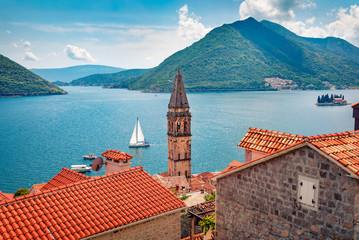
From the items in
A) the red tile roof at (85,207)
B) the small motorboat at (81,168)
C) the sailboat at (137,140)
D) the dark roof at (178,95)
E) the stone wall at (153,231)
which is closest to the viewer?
the red tile roof at (85,207)

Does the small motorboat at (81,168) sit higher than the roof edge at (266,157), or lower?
lower

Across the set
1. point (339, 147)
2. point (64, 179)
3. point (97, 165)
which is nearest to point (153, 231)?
point (339, 147)

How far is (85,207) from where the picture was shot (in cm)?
806

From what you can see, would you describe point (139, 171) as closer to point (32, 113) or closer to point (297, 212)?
point (297, 212)

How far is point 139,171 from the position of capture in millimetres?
10477

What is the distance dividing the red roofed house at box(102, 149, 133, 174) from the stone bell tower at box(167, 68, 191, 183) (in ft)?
70.6

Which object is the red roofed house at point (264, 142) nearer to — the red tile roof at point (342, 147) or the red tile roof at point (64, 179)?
the red tile roof at point (342, 147)

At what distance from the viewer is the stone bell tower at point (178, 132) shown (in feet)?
117

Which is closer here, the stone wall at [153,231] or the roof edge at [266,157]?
the roof edge at [266,157]

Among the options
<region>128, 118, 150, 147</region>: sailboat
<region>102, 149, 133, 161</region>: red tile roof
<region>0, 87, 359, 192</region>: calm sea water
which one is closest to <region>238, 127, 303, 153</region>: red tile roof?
A: <region>102, 149, 133, 161</region>: red tile roof

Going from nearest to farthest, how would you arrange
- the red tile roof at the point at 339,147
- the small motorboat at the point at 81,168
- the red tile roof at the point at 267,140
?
the red tile roof at the point at 339,147
the red tile roof at the point at 267,140
the small motorboat at the point at 81,168

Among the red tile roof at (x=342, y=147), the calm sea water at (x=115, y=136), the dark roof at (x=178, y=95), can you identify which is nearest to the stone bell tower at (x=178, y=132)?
the dark roof at (x=178, y=95)

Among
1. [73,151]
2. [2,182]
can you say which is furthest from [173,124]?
[73,151]

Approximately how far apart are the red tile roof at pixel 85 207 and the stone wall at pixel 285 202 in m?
2.11
